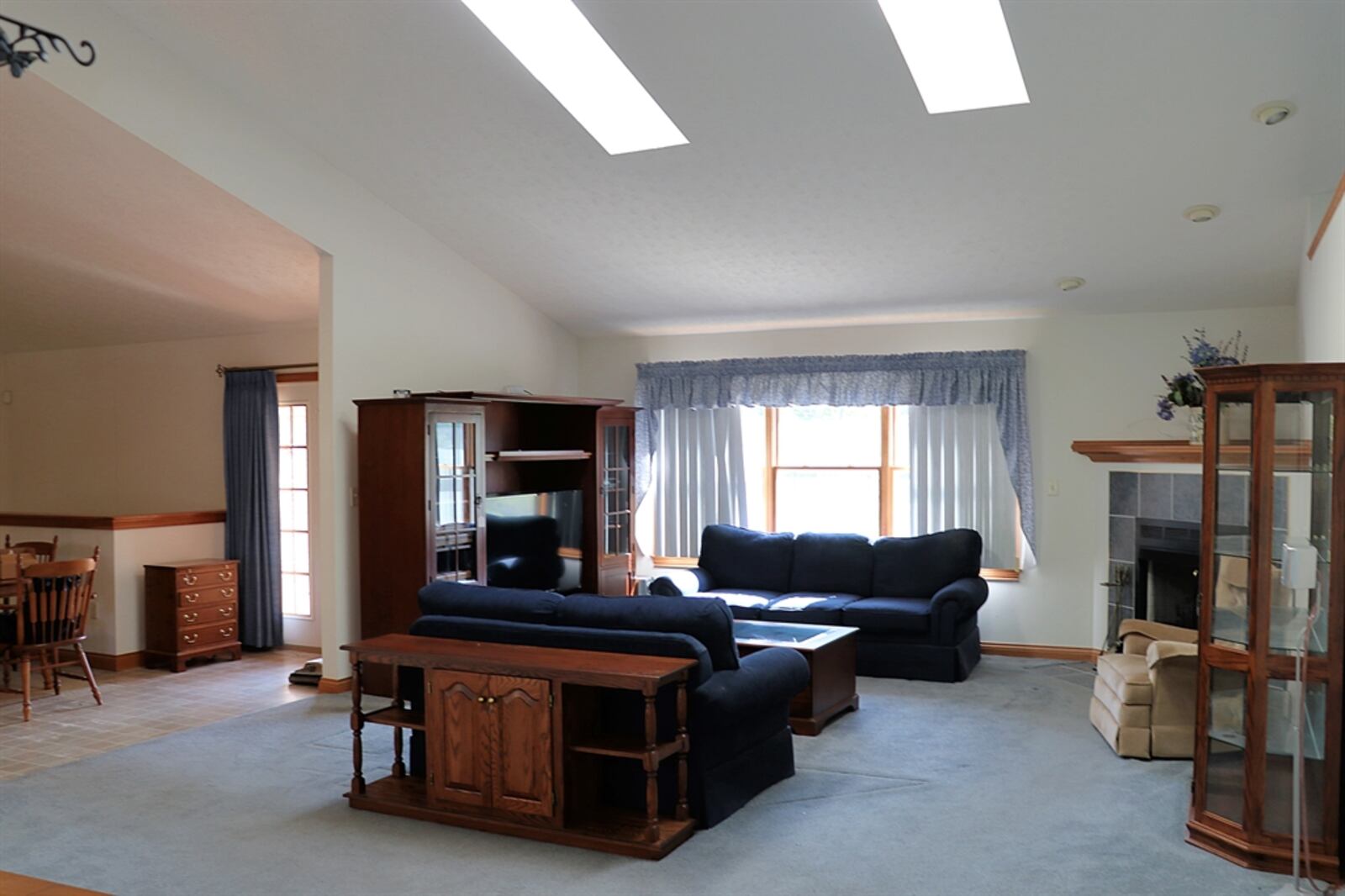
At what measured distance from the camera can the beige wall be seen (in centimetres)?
807

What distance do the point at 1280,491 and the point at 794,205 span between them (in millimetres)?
3065

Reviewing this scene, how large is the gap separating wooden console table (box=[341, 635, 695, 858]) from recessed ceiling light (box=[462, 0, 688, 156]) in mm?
2728

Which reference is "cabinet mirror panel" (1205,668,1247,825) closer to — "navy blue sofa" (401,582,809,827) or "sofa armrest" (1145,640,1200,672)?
"sofa armrest" (1145,640,1200,672)

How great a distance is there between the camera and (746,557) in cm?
770

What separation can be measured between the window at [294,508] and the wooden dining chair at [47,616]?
5.35ft

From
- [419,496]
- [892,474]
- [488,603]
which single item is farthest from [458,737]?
[892,474]

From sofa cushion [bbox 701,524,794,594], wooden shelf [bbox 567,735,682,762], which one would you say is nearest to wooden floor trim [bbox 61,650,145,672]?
sofa cushion [bbox 701,524,794,594]

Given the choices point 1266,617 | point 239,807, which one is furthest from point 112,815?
point 1266,617

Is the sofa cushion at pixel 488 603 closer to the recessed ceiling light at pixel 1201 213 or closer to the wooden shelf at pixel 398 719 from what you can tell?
the wooden shelf at pixel 398 719

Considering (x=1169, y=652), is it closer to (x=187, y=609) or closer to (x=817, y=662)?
(x=817, y=662)

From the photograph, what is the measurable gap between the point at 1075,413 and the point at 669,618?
413cm

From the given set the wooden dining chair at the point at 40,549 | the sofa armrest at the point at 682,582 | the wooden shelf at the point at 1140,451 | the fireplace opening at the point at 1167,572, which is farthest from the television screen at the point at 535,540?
the fireplace opening at the point at 1167,572

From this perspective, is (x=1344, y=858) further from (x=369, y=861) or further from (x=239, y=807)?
(x=239, y=807)

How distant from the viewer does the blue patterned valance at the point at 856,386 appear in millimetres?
7270
